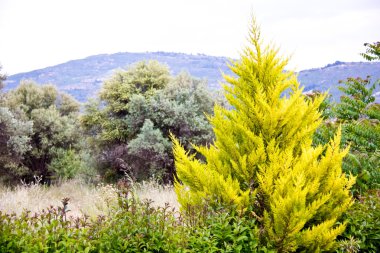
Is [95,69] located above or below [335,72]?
above

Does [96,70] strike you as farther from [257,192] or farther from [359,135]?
[257,192]

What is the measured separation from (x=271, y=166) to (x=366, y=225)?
50.3 inches

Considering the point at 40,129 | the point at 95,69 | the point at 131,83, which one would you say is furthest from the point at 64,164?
the point at 95,69

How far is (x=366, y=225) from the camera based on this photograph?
4.29m

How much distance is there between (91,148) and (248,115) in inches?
549

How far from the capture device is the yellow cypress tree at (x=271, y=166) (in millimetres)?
4078

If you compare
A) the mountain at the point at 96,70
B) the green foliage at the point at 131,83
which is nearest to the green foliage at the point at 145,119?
the green foliage at the point at 131,83

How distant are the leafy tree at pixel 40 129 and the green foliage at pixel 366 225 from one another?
17.3 metres

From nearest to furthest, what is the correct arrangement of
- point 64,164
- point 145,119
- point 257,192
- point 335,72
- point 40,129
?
1. point 257,192
2. point 145,119
3. point 64,164
4. point 40,129
5. point 335,72

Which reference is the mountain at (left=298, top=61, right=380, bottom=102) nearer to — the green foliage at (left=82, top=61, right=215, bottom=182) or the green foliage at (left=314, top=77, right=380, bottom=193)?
the green foliage at (left=82, top=61, right=215, bottom=182)

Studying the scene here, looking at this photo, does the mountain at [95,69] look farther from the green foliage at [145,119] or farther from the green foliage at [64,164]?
the green foliage at [145,119]

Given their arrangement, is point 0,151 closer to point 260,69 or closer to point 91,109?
point 91,109

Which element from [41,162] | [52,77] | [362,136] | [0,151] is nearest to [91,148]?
[0,151]

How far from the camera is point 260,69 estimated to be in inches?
191
